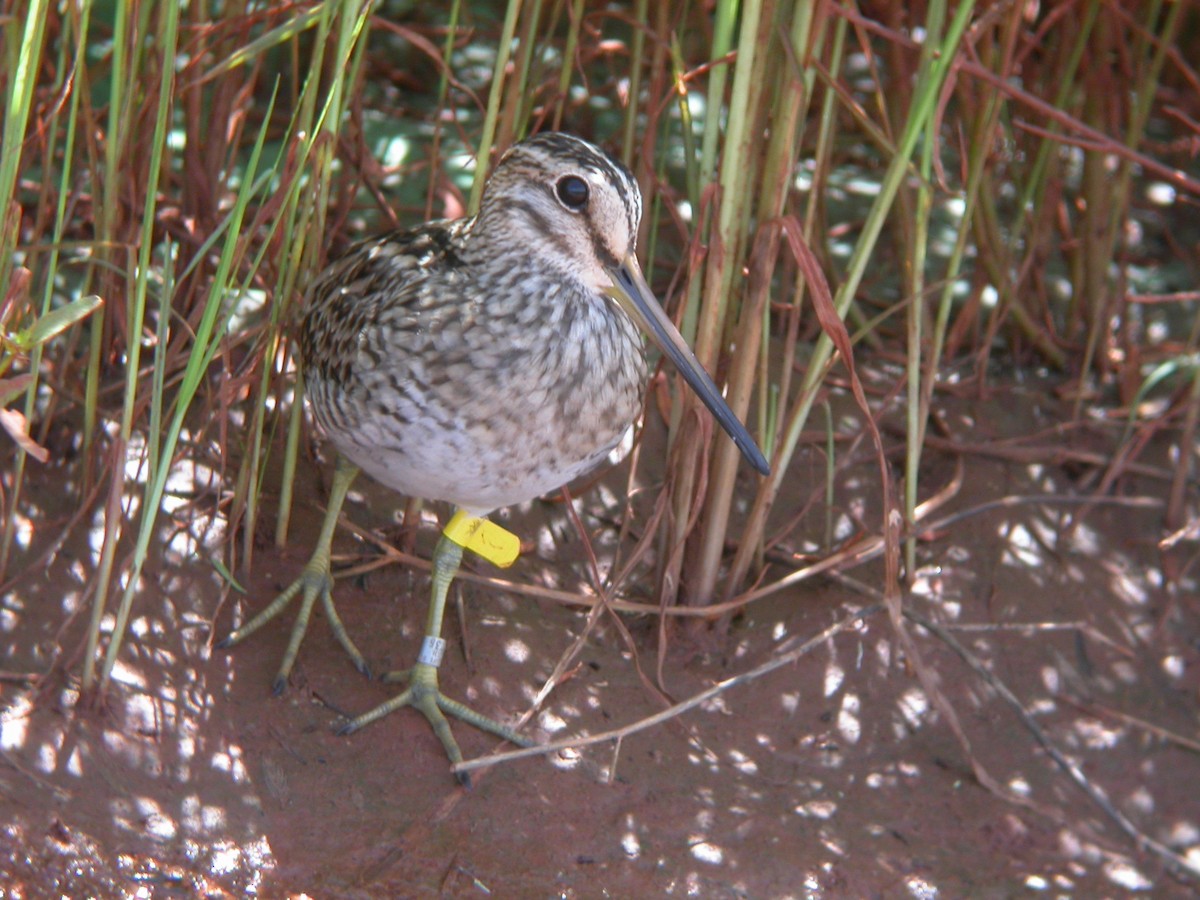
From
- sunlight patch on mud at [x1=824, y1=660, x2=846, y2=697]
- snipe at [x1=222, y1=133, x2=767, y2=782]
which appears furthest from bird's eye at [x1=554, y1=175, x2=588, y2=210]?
sunlight patch on mud at [x1=824, y1=660, x2=846, y2=697]

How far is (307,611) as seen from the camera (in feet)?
9.05

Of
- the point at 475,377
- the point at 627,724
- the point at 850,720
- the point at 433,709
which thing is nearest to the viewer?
the point at 475,377

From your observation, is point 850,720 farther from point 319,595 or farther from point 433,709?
point 319,595

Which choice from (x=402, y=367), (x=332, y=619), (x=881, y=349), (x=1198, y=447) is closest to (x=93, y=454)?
(x=332, y=619)

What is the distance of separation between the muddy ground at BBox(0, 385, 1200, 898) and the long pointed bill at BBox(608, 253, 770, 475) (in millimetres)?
673

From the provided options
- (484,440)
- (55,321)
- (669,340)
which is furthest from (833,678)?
(55,321)

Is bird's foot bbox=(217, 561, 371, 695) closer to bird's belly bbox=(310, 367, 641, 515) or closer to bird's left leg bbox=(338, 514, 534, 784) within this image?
bird's left leg bbox=(338, 514, 534, 784)

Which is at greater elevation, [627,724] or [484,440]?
[484,440]

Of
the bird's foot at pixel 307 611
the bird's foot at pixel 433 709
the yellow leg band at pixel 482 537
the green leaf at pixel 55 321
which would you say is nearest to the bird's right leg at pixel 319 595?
the bird's foot at pixel 307 611

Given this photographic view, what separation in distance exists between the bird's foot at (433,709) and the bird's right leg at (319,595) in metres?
0.11

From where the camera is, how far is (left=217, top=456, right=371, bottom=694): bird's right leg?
8.96ft

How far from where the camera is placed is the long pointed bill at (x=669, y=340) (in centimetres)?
245

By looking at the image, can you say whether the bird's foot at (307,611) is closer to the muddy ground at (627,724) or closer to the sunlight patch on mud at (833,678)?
the muddy ground at (627,724)

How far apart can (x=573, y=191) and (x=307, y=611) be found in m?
1.01
